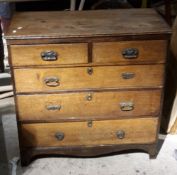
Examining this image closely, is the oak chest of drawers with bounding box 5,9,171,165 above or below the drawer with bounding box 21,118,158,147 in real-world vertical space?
above

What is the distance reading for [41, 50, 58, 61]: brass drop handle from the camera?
177 centimetres

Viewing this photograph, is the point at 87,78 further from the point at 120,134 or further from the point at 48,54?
the point at 120,134

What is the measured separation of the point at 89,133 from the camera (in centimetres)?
203

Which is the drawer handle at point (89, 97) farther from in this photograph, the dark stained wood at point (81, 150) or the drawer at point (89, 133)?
the dark stained wood at point (81, 150)

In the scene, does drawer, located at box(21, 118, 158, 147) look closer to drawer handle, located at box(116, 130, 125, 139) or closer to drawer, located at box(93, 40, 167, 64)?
drawer handle, located at box(116, 130, 125, 139)

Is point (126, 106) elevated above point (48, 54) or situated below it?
below

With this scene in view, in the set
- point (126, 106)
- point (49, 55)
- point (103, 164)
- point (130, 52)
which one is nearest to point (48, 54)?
point (49, 55)

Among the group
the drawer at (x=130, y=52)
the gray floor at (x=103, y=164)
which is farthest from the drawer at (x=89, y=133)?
→ the drawer at (x=130, y=52)

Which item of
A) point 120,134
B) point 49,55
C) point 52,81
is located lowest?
point 120,134

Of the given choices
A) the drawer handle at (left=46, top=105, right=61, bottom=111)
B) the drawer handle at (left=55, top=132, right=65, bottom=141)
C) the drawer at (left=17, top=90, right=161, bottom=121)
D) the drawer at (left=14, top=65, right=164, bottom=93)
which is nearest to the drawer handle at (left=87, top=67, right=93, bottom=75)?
the drawer at (left=14, top=65, right=164, bottom=93)

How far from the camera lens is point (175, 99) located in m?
2.31

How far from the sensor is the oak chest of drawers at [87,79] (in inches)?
69.7

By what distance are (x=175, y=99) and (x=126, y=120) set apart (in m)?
0.46

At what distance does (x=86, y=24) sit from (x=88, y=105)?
1.36 ft
